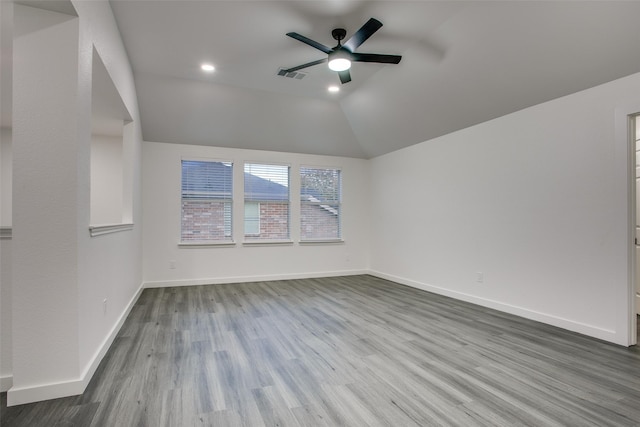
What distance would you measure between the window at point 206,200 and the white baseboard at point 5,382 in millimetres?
3359

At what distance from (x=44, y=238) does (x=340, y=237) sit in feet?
16.0

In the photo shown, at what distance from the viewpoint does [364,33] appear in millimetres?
2566

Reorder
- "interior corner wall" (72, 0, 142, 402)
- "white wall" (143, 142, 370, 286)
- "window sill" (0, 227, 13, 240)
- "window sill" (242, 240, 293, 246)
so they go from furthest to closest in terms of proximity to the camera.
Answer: "window sill" (242, 240, 293, 246), "white wall" (143, 142, 370, 286), "interior corner wall" (72, 0, 142, 402), "window sill" (0, 227, 13, 240)

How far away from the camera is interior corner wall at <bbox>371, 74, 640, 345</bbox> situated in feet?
9.05

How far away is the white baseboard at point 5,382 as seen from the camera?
1899mm

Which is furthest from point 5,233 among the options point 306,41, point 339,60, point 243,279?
point 243,279

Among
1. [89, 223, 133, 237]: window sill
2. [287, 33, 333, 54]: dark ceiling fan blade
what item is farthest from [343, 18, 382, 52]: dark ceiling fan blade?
[89, 223, 133, 237]: window sill

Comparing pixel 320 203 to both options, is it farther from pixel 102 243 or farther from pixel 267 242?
pixel 102 243

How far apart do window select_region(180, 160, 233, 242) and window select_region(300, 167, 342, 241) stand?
136cm

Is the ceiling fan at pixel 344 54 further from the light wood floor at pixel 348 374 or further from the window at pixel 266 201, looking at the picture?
the window at pixel 266 201

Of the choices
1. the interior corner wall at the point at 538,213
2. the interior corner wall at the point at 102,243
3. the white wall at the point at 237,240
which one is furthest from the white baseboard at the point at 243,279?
the interior corner wall at the point at 538,213

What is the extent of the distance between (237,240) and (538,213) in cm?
433

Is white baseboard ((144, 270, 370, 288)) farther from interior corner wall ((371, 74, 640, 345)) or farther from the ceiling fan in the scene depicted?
the ceiling fan

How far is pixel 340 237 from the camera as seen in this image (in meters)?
6.24
